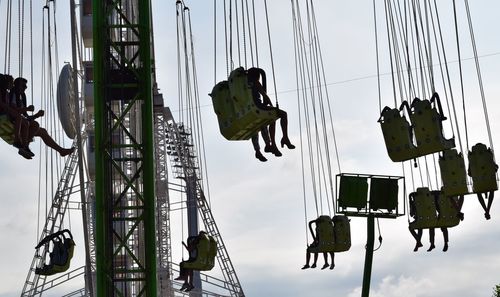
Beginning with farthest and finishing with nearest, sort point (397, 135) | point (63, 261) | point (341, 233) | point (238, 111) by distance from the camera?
point (63, 261) < point (341, 233) < point (397, 135) < point (238, 111)

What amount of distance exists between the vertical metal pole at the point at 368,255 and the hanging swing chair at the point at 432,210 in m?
0.85

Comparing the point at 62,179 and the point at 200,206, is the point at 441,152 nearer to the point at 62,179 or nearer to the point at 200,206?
the point at 62,179

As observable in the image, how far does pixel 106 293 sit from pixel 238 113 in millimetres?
5993

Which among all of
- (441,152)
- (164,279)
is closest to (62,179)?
(164,279)

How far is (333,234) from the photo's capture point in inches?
1107

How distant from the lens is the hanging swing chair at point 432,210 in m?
25.0

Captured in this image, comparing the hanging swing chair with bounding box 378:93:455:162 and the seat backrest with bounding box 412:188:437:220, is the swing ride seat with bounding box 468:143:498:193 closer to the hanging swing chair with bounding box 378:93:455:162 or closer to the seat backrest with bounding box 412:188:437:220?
the hanging swing chair with bounding box 378:93:455:162

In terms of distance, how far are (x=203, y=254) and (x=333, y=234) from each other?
9.10 feet

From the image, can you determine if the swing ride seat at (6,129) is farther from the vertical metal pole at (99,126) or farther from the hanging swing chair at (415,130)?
the hanging swing chair at (415,130)

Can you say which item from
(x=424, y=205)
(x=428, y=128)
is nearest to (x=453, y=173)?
(x=428, y=128)

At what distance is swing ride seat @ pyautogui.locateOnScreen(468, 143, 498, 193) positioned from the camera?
21.4 m

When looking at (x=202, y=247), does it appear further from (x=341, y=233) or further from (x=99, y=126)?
(x=99, y=126)

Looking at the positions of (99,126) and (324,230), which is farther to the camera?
(324,230)

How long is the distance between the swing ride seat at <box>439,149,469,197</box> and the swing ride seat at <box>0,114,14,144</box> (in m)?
7.25
